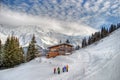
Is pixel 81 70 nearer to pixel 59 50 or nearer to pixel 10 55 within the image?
pixel 10 55

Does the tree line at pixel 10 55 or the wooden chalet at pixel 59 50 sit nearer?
the tree line at pixel 10 55

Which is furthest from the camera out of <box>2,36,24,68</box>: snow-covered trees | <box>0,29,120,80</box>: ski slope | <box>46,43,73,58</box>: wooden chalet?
<box>46,43,73,58</box>: wooden chalet

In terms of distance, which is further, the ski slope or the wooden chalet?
the wooden chalet

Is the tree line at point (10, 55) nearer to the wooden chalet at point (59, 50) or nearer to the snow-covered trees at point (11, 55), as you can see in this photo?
the snow-covered trees at point (11, 55)

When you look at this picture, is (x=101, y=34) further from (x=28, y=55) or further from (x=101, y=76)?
(x=101, y=76)

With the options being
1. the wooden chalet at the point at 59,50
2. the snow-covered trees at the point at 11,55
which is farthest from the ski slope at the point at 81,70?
the wooden chalet at the point at 59,50

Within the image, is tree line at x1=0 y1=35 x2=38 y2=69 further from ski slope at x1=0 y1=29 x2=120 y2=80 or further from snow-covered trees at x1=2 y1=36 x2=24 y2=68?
ski slope at x1=0 y1=29 x2=120 y2=80

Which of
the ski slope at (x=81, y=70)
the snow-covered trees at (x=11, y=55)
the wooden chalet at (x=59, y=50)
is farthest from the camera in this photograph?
the wooden chalet at (x=59, y=50)

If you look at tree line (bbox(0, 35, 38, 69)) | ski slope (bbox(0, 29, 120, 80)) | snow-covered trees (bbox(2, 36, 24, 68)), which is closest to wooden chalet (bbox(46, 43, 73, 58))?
tree line (bbox(0, 35, 38, 69))

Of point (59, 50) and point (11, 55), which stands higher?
point (59, 50)

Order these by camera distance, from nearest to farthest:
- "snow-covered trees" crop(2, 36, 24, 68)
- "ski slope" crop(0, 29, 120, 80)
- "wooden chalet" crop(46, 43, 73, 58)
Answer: "ski slope" crop(0, 29, 120, 80), "snow-covered trees" crop(2, 36, 24, 68), "wooden chalet" crop(46, 43, 73, 58)

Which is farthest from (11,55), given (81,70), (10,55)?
(81,70)

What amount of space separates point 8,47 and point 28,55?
28.0ft

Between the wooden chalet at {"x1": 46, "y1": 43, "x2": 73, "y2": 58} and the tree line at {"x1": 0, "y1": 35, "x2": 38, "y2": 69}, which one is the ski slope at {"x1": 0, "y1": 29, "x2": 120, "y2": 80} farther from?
the wooden chalet at {"x1": 46, "y1": 43, "x2": 73, "y2": 58}
